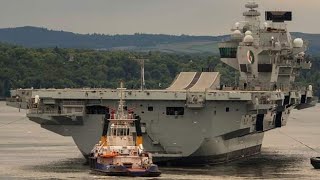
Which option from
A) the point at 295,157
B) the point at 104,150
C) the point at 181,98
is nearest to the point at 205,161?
the point at 181,98

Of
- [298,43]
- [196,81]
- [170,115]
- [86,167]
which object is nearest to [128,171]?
[170,115]

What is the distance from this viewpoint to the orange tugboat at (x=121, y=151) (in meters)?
58.8

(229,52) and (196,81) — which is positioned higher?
(229,52)


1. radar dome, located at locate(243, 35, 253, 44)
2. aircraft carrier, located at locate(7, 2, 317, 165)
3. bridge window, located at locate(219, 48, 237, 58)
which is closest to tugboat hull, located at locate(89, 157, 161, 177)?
aircraft carrier, located at locate(7, 2, 317, 165)

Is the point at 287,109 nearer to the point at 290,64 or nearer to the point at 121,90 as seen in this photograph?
the point at 290,64

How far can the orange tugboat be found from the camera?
193 ft

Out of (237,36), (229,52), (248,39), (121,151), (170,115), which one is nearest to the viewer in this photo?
(121,151)

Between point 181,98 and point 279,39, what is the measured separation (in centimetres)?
1875

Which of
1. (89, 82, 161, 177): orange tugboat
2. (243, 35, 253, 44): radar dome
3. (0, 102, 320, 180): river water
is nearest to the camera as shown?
(89, 82, 161, 177): orange tugboat

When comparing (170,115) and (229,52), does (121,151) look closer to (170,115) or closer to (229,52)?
(170,115)

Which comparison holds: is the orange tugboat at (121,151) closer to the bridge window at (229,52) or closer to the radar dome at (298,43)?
the bridge window at (229,52)

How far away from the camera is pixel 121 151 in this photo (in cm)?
5962

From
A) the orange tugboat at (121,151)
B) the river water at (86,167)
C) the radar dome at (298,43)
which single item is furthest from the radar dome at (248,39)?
the orange tugboat at (121,151)

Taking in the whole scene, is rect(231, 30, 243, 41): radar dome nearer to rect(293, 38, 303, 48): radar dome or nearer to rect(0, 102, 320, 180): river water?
rect(293, 38, 303, 48): radar dome
